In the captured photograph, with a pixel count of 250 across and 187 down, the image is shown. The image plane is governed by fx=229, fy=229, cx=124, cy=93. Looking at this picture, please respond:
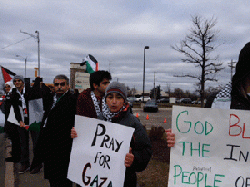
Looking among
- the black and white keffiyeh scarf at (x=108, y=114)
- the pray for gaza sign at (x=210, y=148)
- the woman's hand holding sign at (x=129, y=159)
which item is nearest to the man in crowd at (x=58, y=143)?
the black and white keffiyeh scarf at (x=108, y=114)

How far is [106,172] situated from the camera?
1.99m

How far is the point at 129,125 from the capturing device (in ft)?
6.82

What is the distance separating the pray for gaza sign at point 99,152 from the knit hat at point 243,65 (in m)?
0.92

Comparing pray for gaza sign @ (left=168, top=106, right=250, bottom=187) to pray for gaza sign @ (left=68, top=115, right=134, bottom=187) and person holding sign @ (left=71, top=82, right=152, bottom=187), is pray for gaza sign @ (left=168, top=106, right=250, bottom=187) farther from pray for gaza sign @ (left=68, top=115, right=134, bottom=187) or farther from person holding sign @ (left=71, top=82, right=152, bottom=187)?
pray for gaza sign @ (left=68, top=115, right=134, bottom=187)

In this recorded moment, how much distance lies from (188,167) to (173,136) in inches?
10.2

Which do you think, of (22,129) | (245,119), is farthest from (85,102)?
(22,129)

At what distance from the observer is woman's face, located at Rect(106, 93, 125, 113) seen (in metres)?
2.14

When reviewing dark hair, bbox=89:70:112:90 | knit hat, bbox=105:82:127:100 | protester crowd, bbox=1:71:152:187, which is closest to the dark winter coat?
protester crowd, bbox=1:71:152:187

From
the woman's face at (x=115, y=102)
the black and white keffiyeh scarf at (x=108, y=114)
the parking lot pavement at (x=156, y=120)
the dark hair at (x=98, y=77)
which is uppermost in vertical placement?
the dark hair at (x=98, y=77)

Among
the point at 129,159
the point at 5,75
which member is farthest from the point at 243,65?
the point at 5,75

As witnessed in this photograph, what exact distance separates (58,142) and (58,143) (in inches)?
0.5

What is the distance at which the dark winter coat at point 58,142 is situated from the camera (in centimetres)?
279

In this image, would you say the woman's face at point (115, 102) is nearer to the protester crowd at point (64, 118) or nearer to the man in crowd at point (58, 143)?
the protester crowd at point (64, 118)

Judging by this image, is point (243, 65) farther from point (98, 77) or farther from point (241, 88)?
point (98, 77)
